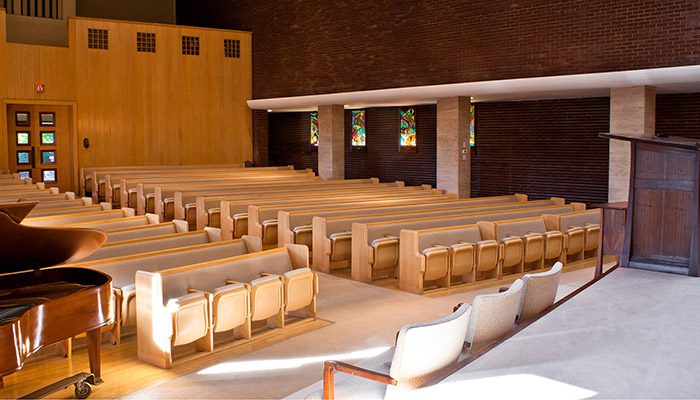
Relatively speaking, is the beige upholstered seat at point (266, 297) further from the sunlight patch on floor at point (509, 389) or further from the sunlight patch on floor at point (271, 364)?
the sunlight patch on floor at point (509, 389)

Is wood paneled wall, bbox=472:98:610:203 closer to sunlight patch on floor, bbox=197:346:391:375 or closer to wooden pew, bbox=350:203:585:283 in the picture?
wooden pew, bbox=350:203:585:283

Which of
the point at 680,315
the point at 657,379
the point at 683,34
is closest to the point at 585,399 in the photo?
the point at 657,379

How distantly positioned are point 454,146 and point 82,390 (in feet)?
32.9

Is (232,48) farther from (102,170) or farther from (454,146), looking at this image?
(454,146)

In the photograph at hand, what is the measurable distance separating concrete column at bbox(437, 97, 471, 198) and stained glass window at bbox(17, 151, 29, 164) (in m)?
9.14

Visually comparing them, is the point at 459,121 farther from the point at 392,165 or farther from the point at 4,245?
the point at 4,245

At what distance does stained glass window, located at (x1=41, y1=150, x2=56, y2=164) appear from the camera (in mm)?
15766

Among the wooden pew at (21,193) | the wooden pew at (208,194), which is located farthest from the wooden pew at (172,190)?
the wooden pew at (21,193)

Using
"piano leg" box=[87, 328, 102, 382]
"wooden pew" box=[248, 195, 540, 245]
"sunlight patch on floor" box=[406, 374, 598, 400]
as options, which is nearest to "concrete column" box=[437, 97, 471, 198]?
"wooden pew" box=[248, 195, 540, 245]

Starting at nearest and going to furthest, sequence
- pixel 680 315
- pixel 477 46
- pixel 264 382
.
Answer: pixel 680 315 → pixel 264 382 → pixel 477 46

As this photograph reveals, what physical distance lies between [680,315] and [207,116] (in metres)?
14.3

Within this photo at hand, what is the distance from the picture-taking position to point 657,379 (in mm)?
3348

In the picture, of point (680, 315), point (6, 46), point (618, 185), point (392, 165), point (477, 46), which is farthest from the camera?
point (392, 165)

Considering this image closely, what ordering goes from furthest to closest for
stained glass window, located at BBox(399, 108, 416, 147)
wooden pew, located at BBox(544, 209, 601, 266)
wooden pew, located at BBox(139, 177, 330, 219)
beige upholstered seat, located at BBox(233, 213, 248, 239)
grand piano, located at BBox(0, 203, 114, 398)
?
stained glass window, located at BBox(399, 108, 416, 147), wooden pew, located at BBox(139, 177, 330, 219), beige upholstered seat, located at BBox(233, 213, 248, 239), wooden pew, located at BBox(544, 209, 601, 266), grand piano, located at BBox(0, 203, 114, 398)
